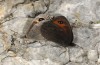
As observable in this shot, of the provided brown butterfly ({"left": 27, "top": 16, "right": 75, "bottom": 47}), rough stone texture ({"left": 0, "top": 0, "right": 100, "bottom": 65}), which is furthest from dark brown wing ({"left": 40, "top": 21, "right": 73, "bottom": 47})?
rough stone texture ({"left": 0, "top": 0, "right": 100, "bottom": 65})

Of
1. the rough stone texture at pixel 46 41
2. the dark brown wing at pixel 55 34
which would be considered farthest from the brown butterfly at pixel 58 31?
the rough stone texture at pixel 46 41

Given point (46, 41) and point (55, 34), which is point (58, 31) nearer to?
point (55, 34)

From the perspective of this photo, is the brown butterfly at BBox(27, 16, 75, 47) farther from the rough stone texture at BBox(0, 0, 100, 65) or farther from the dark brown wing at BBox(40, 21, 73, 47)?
the rough stone texture at BBox(0, 0, 100, 65)

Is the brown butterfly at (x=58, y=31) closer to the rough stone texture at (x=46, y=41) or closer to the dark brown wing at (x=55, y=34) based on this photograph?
the dark brown wing at (x=55, y=34)

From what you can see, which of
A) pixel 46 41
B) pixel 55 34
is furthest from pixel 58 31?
pixel 46 41
